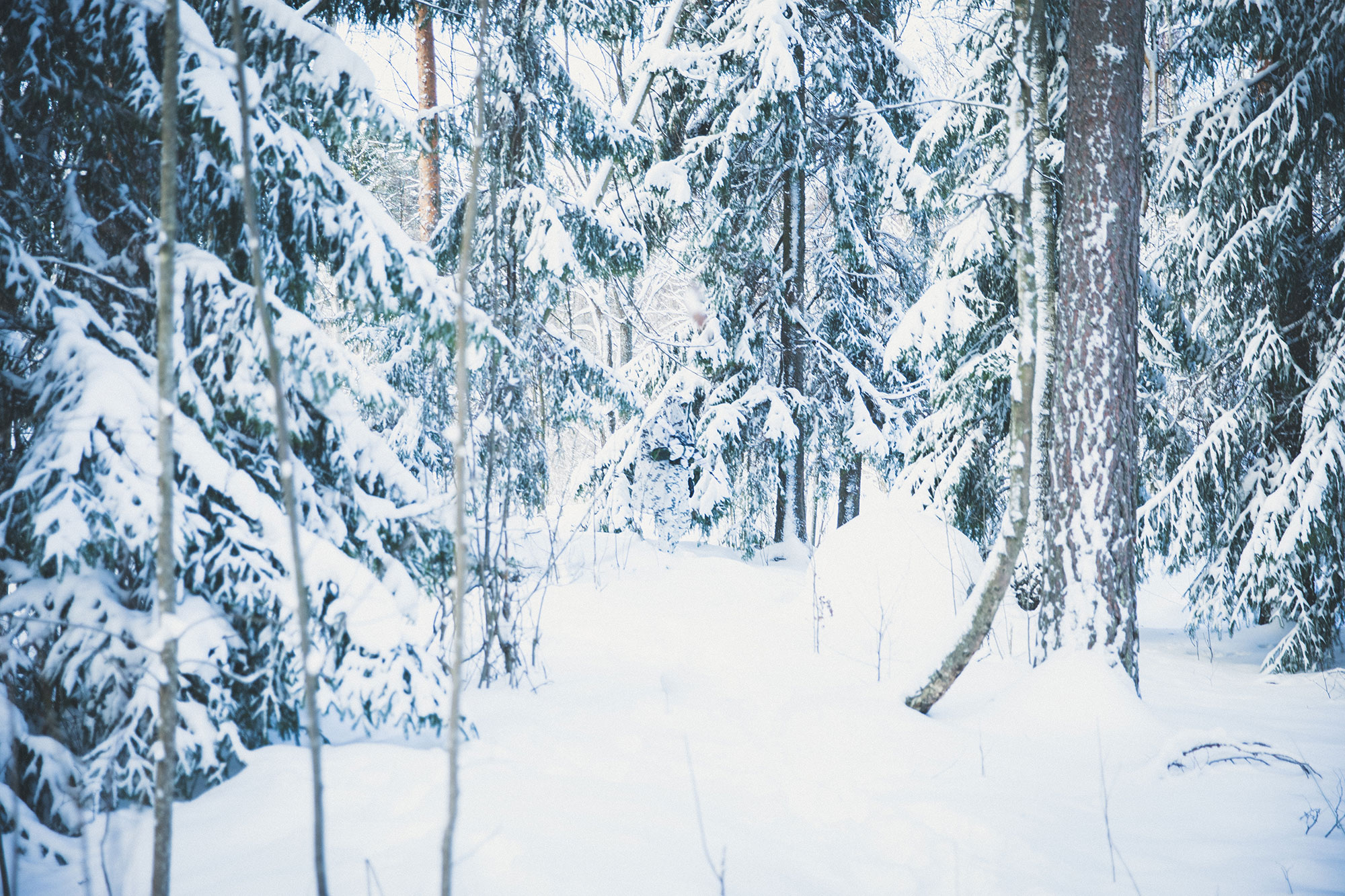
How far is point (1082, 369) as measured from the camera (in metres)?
3.85

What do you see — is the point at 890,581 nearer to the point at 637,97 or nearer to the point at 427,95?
→ the point at 637,97

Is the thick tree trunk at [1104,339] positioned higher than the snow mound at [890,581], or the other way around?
the thick tree trunk at [1104,339]

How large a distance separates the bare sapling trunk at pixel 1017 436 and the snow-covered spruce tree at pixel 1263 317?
2.85 m

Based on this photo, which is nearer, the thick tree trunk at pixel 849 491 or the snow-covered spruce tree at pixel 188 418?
the snow-covered spruce tree at pixel 188 418

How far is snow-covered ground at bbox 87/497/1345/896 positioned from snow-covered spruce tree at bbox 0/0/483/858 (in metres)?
0.33

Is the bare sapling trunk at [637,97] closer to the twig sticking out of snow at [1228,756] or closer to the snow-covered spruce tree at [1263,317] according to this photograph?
the snow-covered spruce tree at [1263,317]

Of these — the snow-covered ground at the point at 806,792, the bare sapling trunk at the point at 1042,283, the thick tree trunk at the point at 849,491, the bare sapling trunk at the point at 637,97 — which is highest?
the bare sapling trunk at the point at 637,97

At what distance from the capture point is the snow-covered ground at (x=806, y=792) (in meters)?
2.02

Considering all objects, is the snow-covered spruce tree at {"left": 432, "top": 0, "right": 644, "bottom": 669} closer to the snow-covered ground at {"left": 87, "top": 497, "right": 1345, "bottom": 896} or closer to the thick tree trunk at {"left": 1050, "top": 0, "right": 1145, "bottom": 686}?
the snow-covered ground at {"left": 87, "top": 497, "right": 1345, "bottom": 896}

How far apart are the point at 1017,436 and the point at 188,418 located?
3877mm

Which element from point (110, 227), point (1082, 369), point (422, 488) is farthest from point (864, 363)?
point (110, 227)

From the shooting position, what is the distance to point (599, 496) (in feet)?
27.4

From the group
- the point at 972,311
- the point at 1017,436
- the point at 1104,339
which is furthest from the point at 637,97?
the point at 1017,436

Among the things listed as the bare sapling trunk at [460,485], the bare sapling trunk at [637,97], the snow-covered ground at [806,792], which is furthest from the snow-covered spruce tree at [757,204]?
the bare sapling trunk at [460,485]
